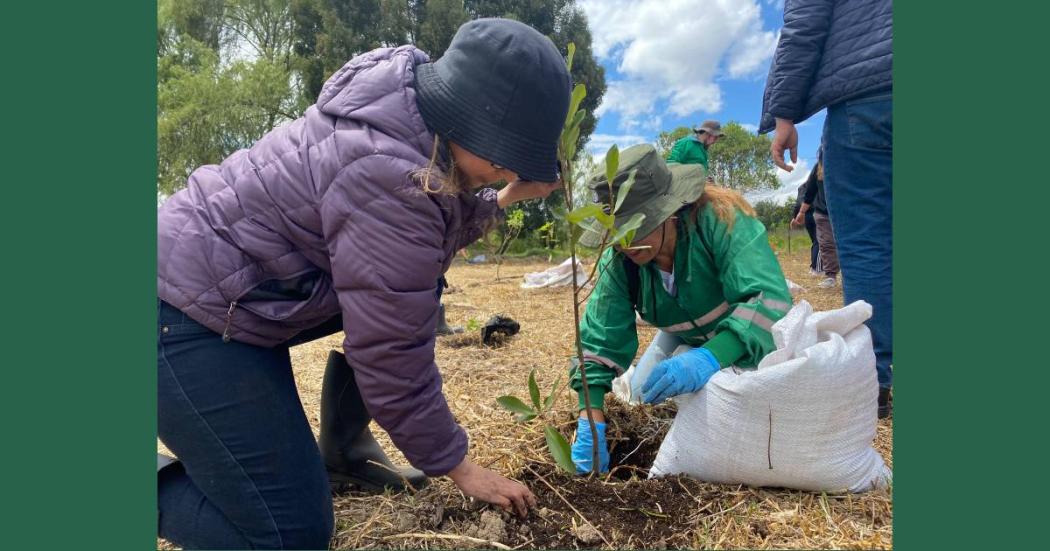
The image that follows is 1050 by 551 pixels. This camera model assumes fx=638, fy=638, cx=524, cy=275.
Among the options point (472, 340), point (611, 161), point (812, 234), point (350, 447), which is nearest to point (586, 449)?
point (350, 447)

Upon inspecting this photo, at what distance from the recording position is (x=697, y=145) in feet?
10.6

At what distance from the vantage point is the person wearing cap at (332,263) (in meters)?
1.14

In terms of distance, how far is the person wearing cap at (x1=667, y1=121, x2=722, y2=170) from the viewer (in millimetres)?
3209

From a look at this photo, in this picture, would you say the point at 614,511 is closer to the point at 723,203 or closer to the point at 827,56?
the point at 723,203

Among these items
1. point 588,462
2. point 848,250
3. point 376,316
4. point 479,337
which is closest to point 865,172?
point 848,250

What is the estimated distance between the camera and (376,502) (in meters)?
1.66

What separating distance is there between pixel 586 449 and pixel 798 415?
59 cm

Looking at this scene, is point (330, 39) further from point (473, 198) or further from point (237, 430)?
point (237, 430)

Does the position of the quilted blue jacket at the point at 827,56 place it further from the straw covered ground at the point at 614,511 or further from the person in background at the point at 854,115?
the straw covered ground at the point at 614,511

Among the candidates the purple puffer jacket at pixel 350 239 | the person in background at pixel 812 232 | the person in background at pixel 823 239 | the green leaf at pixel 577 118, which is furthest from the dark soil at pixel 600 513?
the person in background at pixel 812 232

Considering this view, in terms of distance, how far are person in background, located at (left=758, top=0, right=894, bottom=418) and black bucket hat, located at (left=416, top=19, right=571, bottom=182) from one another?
1.25 meters

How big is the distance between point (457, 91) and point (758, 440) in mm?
1077

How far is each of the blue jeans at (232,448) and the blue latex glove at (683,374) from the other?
0.85m

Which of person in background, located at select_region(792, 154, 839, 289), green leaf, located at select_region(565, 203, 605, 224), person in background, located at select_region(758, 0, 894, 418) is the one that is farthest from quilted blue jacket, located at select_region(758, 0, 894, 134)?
person in background, located at select_region(792, 154, 839, 289)
